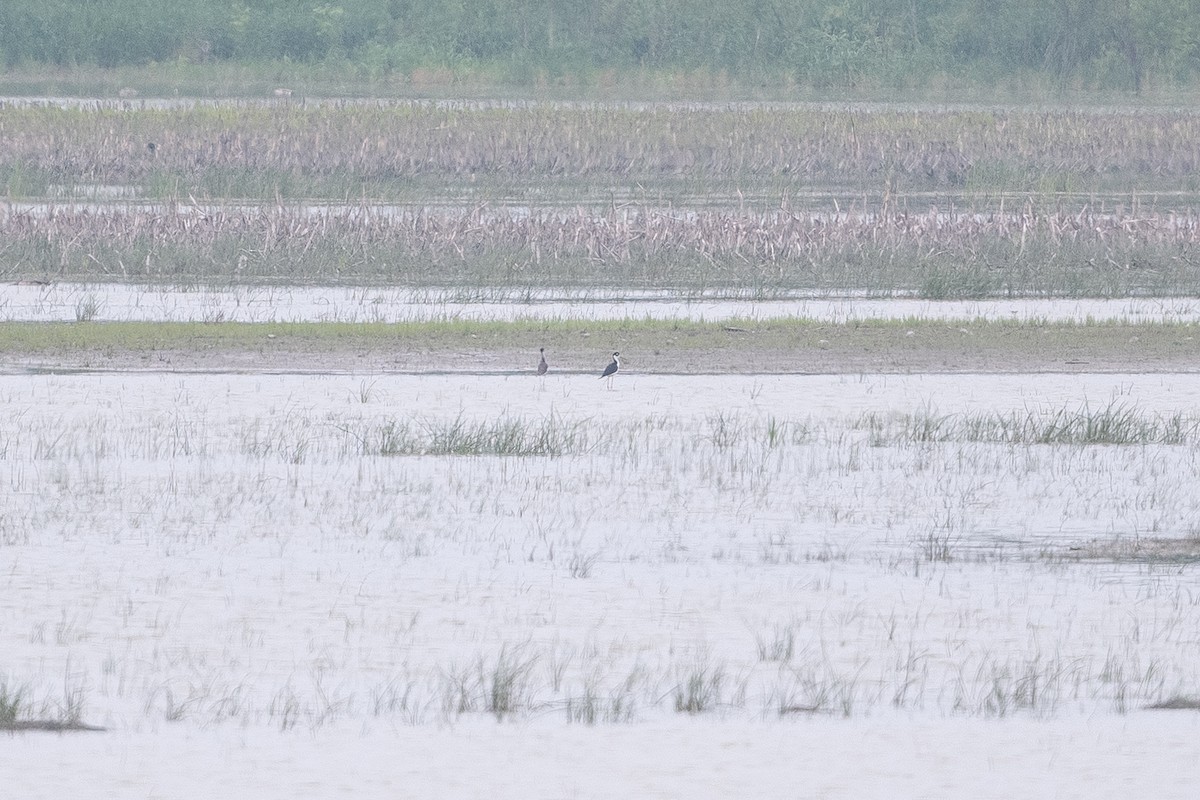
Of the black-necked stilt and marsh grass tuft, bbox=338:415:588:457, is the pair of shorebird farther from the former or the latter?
marsh grass tuft, bbox=338:415:588:457

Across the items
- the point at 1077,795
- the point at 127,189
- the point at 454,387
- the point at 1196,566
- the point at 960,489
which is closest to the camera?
the point at 1077,795

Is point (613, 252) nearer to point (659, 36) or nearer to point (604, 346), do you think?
point (604, 346)

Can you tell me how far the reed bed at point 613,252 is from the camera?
20.8m

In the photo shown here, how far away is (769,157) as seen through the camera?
114ft

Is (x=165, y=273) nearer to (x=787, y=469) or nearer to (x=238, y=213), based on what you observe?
(x=238, y=213)

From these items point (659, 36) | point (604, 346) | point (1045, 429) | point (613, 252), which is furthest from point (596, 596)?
point (659, 36)

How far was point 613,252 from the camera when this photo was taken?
21.4m

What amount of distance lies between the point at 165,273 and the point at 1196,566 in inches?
546

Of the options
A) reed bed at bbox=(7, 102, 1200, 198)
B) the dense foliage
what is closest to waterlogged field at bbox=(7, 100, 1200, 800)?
reed bed at bbox=(7, 102, 1200, 198)

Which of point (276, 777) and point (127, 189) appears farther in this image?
point (127, 189)

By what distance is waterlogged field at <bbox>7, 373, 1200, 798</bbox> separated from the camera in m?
6.64

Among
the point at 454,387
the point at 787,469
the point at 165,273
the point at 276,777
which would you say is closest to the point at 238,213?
the point at 165,273

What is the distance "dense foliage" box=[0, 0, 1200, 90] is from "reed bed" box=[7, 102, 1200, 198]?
18736 mm

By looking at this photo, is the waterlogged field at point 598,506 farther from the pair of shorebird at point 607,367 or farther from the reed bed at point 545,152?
the reed bed at point 545,152
